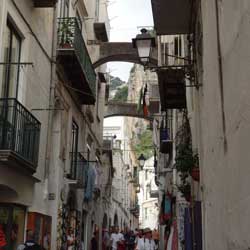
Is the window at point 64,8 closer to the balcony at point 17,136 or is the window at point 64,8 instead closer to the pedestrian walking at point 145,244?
the balcony at point 17,136

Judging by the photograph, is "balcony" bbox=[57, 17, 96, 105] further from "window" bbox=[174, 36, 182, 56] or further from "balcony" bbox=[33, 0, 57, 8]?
"window" bbox=[174, 36, 182, 56]

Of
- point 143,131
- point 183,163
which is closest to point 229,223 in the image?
point 183,163

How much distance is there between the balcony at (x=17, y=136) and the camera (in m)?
9.94

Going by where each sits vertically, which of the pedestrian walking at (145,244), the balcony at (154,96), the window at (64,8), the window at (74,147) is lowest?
the pedestrian walking at (145,244)

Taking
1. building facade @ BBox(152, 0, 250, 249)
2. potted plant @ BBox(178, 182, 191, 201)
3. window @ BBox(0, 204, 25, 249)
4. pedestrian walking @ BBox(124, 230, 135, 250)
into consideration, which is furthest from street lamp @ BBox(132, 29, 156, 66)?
pedestrian walking @ BBox(124, 230, 135, 250)

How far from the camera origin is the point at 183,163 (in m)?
10.7

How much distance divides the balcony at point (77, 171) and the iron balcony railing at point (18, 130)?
5.28m

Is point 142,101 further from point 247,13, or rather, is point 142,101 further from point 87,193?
point 247,13

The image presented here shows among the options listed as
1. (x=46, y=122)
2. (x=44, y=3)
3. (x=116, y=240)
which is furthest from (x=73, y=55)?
Answer: (x=116, y=240)

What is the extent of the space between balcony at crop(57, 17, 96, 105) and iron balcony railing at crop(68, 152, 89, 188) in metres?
2.28

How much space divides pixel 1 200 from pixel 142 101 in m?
7.27

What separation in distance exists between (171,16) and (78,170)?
9.56 meters

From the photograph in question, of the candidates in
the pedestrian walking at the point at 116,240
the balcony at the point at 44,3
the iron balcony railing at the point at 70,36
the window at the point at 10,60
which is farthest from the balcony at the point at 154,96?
the window at the point at 10,60

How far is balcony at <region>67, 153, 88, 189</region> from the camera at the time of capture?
17212mm
